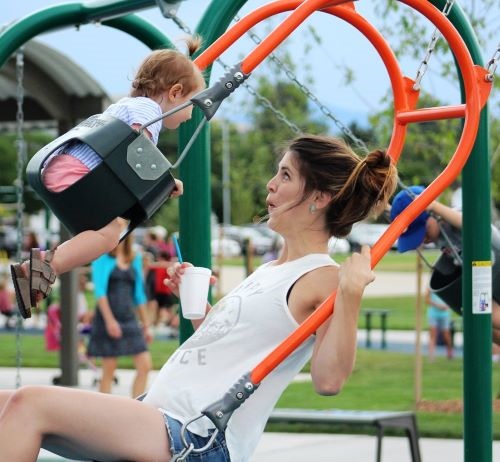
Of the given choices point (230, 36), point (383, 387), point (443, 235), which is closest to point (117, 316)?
point (383, 387)

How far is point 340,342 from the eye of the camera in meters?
2.90

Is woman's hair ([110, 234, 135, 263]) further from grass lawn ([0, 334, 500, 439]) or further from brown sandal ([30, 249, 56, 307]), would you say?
brown sandal ([30, 249, 56, 307])

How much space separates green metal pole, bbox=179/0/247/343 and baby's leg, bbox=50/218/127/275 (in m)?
1.11

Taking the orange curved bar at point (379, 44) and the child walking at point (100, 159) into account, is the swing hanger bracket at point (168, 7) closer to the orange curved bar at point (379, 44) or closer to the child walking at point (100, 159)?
the orange curved bar at point (379, 44)

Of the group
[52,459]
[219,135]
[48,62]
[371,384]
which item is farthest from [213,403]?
[219,135]

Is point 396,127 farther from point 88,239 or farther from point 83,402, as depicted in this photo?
point 83,402

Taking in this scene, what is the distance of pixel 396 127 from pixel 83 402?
58.4 inches

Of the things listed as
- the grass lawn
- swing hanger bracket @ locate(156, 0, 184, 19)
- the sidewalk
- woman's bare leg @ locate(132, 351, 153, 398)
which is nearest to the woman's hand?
swing hanger bracket @ locate(156, 0, 184, 19)

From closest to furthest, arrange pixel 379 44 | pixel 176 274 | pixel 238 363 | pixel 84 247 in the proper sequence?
pixel 238 363
pixel 84 247
pixel 176 274
pixel 379 44

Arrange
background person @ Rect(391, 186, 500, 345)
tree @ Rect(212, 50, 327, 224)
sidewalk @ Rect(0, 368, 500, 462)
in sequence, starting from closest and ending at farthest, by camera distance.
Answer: background person @ Rect(391, 186, 500, 345) → sidewalk @ Rect(0, 368, 500, 462) → tree @ Rect(212, 50, 327, 224)

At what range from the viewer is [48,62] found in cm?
979

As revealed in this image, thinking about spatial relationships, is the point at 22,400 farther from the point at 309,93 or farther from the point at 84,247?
the point at 309,93

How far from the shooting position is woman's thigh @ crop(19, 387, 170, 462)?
2844mm

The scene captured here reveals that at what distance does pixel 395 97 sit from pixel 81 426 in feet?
5.41
